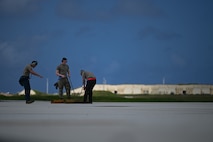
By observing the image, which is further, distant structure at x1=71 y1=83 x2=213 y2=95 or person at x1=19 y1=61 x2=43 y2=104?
distant structure at x1=71 y1=83 x2=213 y2=95

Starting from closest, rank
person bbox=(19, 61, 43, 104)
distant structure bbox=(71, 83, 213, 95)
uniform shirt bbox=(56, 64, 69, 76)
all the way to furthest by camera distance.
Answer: person bbox=(19, 61, 43, 104), uniform shirt bbox=(56, 64, 69, 76), distant structure bbox=(71, 83, 213, 95)

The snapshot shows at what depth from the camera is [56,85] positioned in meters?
20.0

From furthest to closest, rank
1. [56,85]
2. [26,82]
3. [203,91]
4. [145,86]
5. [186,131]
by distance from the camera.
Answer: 1. [145,86]
2. [203,91]
3. [56,85]
4. [26,82]
5. [186,131]

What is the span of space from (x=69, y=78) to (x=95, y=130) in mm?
13538

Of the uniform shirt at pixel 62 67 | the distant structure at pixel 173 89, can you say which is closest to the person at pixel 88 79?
the uniform shirt at pixel 62 67

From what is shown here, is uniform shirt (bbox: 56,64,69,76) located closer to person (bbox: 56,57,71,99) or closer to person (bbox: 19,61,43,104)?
person (bbox: 56,57,71,99)

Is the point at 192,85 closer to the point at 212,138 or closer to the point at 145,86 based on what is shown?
the point at 145,86

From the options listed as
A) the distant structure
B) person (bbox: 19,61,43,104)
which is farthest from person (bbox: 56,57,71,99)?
the distant structure

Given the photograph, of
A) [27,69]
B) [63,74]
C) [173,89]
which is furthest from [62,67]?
[173,89]

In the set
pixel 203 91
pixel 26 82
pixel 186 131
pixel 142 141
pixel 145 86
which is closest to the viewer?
pixel 142 141

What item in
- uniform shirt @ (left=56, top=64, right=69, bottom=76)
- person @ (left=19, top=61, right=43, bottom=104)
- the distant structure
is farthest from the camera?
the distant structure

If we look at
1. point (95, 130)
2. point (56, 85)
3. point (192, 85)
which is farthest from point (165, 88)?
point (95, 130)

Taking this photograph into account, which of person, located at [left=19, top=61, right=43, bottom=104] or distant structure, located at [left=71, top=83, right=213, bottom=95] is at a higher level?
distant structure, located at [left=71, top=83, right=213, bottom=95]

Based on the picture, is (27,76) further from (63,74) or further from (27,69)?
(63,74)
